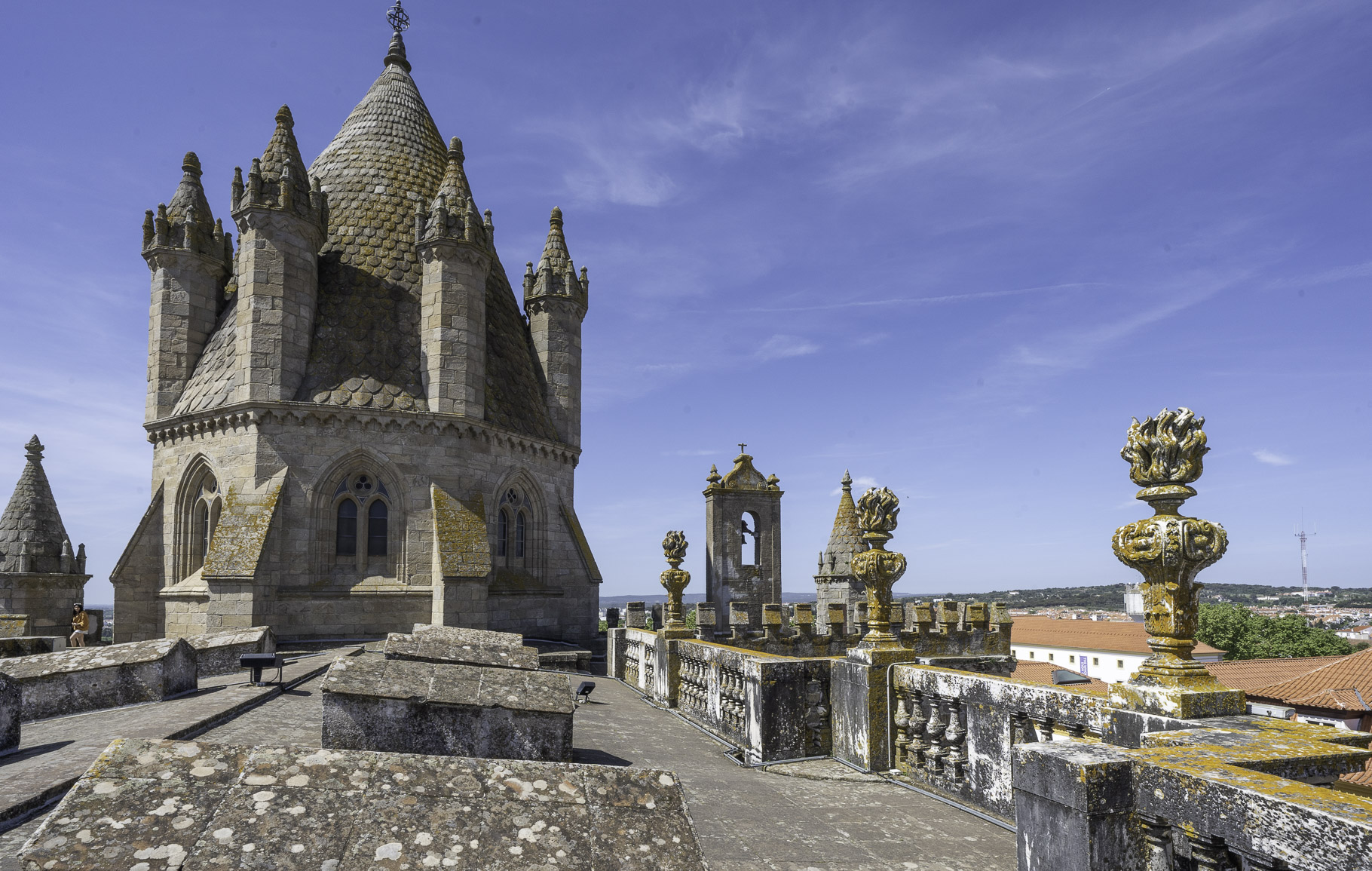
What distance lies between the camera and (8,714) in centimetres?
592

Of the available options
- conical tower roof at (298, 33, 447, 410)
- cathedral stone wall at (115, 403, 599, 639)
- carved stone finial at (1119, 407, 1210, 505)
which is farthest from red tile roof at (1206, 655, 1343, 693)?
carved stone finial at (1119, 407, 1210, 505)

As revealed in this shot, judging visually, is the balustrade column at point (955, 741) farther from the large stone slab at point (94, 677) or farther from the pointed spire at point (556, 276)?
the pointed spire at point (556, 276)

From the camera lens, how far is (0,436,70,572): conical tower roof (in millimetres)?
21719

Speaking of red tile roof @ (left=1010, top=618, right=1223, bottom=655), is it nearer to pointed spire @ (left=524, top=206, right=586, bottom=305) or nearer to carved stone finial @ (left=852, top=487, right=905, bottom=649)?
pointed spire @ (left=524, top=206, right=586, bottom=305)

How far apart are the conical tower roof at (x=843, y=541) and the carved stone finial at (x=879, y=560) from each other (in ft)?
72.4

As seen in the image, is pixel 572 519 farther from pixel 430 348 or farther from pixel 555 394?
pixel 430 348

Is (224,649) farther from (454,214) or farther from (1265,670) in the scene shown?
(1265,670)

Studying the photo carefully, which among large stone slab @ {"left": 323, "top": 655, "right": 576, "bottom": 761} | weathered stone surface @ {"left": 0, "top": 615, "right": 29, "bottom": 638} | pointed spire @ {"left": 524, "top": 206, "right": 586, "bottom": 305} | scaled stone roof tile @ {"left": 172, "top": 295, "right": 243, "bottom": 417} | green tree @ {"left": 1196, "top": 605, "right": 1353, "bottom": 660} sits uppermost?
pointed spire @ {"left": 524, "top": 206, "right": 586, "bottom": 305}

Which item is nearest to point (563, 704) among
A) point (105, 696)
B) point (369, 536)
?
point (105, 696)

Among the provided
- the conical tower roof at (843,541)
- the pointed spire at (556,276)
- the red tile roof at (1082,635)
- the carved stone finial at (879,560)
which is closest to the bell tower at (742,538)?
the conical tower roof at (843,541)

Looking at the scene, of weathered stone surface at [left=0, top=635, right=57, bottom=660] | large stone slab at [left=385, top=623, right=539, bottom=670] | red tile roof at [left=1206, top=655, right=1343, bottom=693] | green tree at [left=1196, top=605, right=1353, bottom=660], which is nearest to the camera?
large stone slab at [left=385, top=623, right=539, bottom=670]

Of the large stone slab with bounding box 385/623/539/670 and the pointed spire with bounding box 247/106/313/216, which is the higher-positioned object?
the pointed spire with bounding box 247/106/313/216

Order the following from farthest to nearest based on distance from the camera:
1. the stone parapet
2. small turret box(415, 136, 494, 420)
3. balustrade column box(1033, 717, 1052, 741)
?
small turret box(415, 136, 494, 420) → balustrade column box(1033, 717, 1052, 741) → the stone parapet

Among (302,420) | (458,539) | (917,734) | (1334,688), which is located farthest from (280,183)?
(1334,688)
